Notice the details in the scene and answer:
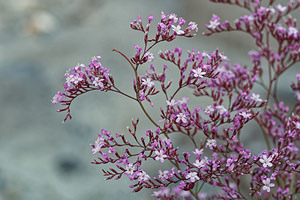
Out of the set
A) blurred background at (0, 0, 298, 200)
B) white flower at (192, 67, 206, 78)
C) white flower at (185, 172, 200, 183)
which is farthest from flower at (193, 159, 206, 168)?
blurred background at (0, 0, 298, 200)

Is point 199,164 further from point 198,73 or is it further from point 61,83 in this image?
point 61,83

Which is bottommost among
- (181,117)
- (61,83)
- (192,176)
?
(192,176)

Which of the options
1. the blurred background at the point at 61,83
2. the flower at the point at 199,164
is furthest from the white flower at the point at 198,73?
the blurred background at the point at 61,83

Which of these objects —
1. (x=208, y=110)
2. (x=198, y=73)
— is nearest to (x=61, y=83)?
(x=208, y=110)

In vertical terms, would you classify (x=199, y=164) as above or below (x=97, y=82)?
below

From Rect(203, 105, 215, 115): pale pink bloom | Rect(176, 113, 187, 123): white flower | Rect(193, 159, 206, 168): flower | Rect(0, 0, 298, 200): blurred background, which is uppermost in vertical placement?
Rect(0, 0, 298, 200): blurred background

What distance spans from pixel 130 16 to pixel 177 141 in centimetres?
289

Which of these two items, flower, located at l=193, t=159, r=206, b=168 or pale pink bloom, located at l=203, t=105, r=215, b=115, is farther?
pale pink bloom, located at l=203, t=105, r=215, b=115

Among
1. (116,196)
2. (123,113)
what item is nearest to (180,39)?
(123,113)

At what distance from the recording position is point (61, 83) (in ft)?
15.8

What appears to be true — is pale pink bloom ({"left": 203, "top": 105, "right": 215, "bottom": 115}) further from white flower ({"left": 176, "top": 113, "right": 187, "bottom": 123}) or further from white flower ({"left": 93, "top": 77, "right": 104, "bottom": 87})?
white flower ({"left": 93, "top": 77, "right": 104, "bottom": 87})

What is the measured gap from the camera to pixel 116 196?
3564 mm

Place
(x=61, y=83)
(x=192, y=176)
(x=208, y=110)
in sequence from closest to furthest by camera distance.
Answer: (x=192, y=176)
(x=208, y=110)
(x=61, y=83)

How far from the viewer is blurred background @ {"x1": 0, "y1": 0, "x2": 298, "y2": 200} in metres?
3.81
